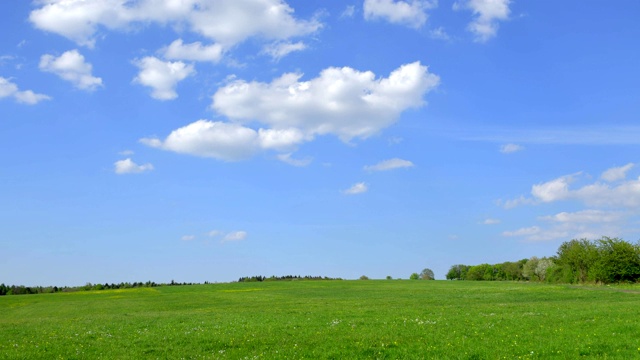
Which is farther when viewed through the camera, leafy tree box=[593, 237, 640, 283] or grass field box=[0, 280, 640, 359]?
leafy tree box=[593, 237, 640, 283]

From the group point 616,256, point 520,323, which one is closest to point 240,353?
point 520,323

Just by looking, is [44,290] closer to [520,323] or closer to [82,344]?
[82,344]

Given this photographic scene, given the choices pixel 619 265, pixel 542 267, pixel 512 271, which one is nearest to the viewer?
pixel 619 265

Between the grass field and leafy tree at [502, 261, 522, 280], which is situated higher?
the grass field

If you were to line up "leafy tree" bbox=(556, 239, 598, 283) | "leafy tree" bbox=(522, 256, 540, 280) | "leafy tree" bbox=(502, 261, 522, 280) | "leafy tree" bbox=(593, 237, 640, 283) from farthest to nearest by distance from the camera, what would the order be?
"leafy tree" bbox=(502, 261, 522, 280) → "leafy tree" bbox=(522, 256, 540, 280) → "leafy tree" bbox=(556, 239, 598, 283) → "leafy tree" bbox=(593, 237, 640, 283)

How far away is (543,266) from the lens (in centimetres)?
15912

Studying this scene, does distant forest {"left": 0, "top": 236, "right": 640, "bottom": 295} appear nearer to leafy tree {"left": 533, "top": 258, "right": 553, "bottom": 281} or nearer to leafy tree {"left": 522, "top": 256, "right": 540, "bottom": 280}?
leafy tree {"left": 533, "top": 258, "right": 553, "bottom": 281}

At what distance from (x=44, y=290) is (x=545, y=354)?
13720 centimetres

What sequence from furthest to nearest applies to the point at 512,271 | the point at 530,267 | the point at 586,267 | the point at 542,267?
the point at 512,271, the point at 530,267, the point at 542,267, the point at 586,267

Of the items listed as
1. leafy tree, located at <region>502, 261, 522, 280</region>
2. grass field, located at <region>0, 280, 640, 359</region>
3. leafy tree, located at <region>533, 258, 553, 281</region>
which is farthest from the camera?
leafy tree, located at <region>502, 261, 522, 280</region>

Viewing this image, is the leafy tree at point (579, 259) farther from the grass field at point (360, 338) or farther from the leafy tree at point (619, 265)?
the grass field at point (360, 338)

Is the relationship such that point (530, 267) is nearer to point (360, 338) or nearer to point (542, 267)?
point (542, 267)

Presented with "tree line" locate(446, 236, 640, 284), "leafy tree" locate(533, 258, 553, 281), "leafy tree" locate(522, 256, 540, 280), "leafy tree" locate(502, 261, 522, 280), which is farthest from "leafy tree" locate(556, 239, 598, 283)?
"leafy tree" locate(502, 261, 522, 280)

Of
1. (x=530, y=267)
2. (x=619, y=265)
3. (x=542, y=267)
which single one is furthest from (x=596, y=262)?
(x=530, y=267)
